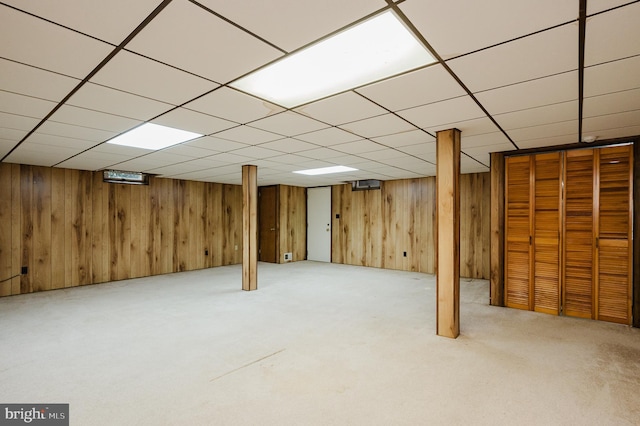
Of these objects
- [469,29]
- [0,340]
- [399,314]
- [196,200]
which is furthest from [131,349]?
[196,200]

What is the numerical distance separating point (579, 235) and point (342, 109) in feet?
12.1

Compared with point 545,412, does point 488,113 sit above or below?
above

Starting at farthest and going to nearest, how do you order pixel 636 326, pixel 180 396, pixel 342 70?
pixel 636 326, pixel 180 396, pixel 342 70

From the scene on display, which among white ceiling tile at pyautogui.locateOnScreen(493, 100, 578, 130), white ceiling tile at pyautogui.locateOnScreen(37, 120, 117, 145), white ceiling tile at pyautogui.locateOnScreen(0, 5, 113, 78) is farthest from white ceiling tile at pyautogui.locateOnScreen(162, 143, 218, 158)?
white ceiling tile at pyautogui.locateOnScreen(493, 100, 578, 130)

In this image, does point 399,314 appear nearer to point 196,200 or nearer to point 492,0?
point 492,0

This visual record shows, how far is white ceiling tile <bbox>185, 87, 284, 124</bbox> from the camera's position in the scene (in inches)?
97.9

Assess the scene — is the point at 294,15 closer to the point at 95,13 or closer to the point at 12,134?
the point at 95,13

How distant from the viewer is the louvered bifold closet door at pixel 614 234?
3932 mm

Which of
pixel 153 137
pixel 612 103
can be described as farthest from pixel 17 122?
pixel 612 103

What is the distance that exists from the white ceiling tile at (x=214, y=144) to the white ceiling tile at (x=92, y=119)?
761mm

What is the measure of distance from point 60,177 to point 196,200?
8.96ft

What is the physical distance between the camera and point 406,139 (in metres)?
3.88

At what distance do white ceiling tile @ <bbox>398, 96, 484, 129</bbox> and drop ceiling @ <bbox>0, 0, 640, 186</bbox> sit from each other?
0.05 feet

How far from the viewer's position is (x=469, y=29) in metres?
1.61
